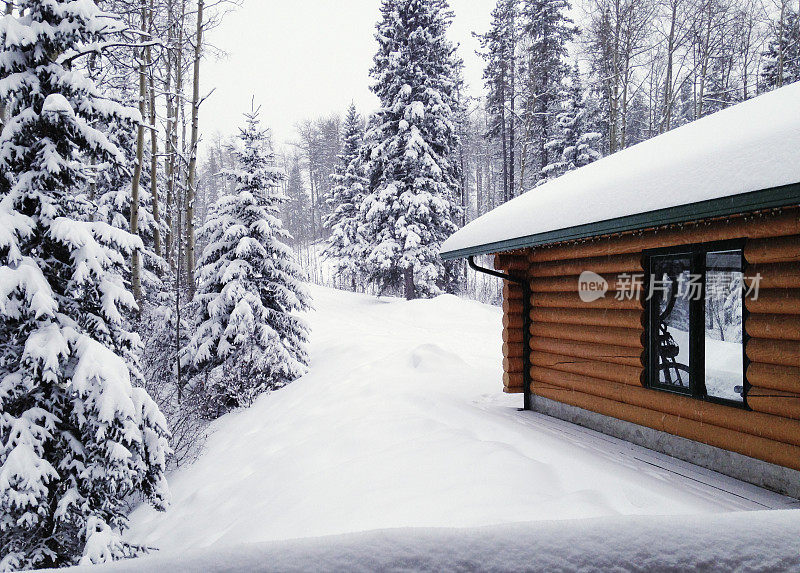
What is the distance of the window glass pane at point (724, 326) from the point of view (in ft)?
14.9

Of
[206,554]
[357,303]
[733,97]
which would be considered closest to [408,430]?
[206,554]

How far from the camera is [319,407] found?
7.99 metres

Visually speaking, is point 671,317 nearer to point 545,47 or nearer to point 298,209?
point 545,47

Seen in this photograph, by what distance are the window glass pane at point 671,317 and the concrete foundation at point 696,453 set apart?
645 millimetres

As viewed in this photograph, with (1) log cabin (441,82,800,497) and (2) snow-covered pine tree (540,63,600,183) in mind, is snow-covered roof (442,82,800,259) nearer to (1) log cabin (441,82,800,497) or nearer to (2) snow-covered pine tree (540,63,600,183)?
(1) log cabin (441,82,800,497)

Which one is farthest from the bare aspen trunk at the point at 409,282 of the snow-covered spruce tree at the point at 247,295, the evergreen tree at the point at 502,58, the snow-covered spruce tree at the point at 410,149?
the snow-covered spruce tree at the point at 247,295

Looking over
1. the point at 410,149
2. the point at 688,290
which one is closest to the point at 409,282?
the point at 410,149

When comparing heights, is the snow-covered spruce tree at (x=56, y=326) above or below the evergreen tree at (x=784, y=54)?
below

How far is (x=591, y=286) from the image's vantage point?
6.25 meters

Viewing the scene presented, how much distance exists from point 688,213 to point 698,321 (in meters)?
1.60

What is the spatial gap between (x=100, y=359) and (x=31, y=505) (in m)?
1.53

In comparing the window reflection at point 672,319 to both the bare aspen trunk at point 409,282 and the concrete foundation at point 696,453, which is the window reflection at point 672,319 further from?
the bare aspen trunk at point 409,282

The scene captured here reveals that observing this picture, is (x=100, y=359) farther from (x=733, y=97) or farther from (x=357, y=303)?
(x=733, y=97)

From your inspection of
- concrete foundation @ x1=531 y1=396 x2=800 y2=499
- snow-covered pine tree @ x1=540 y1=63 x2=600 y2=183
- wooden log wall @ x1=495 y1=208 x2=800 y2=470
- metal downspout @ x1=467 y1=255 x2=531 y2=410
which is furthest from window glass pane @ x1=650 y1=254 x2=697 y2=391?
snow-covered pine tree @ x1=540 y1=63 x2=600 y2=183
